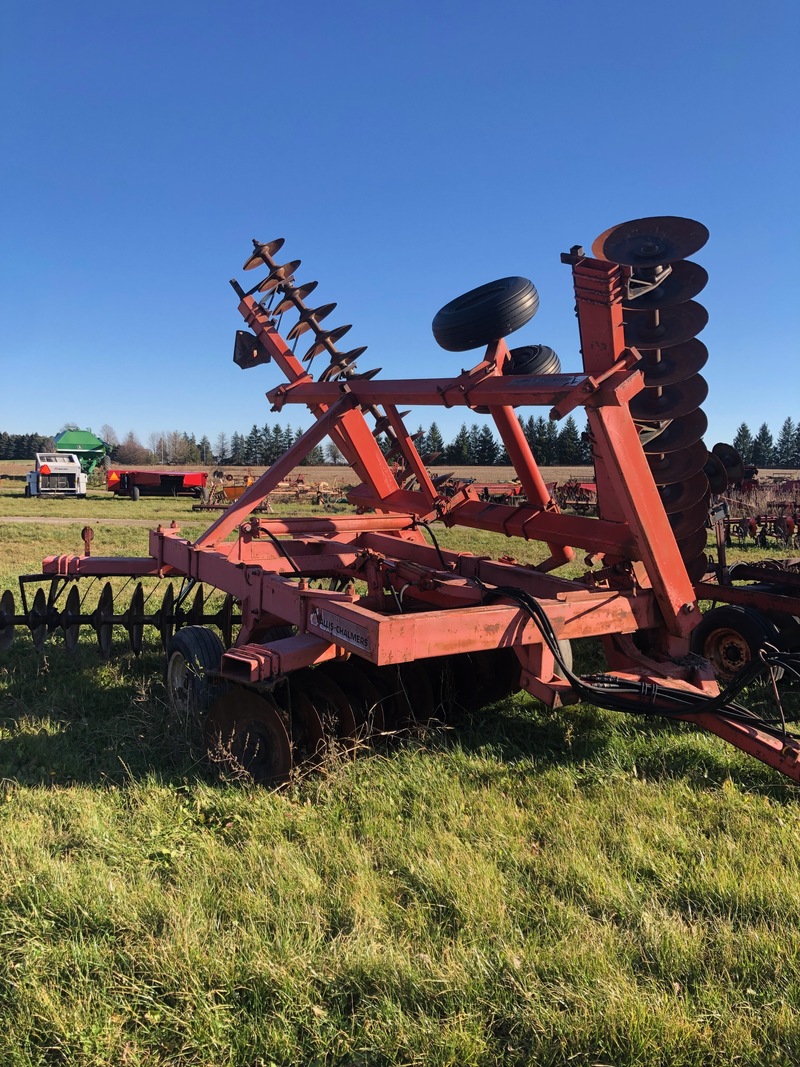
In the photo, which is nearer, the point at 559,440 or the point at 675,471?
the point at 675,471

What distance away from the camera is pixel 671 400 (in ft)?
17.7

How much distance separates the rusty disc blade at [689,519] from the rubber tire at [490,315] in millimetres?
2199

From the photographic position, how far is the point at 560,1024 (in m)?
2.06

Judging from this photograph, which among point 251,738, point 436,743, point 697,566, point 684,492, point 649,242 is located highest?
point 649,242

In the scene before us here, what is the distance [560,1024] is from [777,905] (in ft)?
3.47

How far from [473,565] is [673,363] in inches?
80.8

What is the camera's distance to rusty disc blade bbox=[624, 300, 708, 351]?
501 centimetres

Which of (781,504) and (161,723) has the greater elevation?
(781,504)

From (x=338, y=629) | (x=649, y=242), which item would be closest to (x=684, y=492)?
(x=649, y=242)

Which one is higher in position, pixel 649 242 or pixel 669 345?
pixel 649 242

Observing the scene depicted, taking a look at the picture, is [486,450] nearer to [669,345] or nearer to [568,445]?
[568,445]

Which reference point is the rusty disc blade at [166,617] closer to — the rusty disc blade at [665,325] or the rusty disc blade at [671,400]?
the rusty disc blade at [671,400]

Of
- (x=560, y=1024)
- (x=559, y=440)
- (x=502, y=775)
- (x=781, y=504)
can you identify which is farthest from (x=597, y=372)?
(x=559, y=440)

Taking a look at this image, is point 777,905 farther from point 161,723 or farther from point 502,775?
point 161,723
